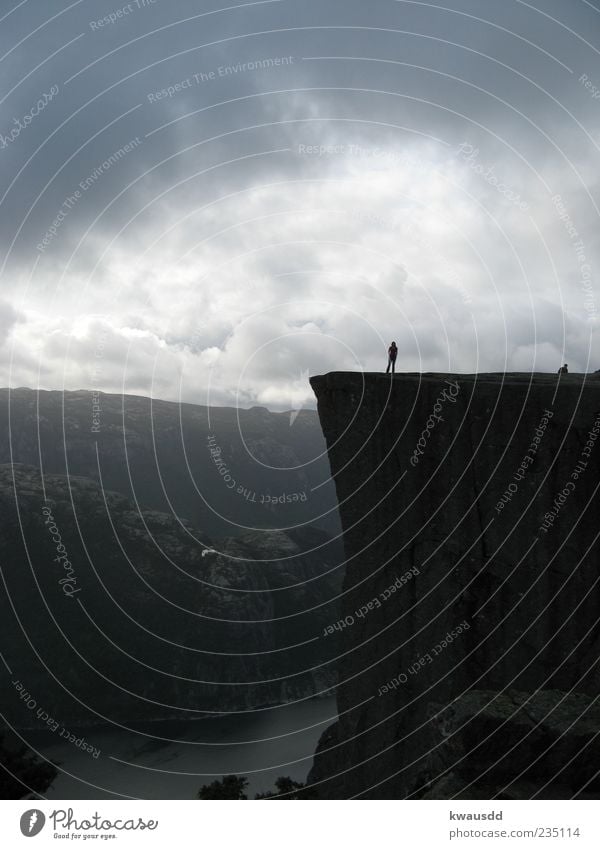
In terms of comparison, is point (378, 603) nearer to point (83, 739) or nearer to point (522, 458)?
point (522, 458)

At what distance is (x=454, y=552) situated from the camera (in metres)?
30.1

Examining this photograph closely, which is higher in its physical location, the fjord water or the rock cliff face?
the rock cliff face

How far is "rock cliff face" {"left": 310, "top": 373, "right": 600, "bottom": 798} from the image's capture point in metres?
27.9

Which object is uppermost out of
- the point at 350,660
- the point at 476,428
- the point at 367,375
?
the point at 367,375

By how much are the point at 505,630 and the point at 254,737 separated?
543 ft

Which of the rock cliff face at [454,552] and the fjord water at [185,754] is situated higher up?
the rock cliff face at [454,552]

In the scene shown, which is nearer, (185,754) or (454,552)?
(454,552)

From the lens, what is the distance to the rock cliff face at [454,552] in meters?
27.9

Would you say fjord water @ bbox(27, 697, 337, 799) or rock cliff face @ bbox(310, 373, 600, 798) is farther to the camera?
fjord water @ bbox(27, 697, 337, 799)

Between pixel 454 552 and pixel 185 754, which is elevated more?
pixel 454 552

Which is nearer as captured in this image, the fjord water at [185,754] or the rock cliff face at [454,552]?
the rock cliff face at [454,552]

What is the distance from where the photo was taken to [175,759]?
503 feet
